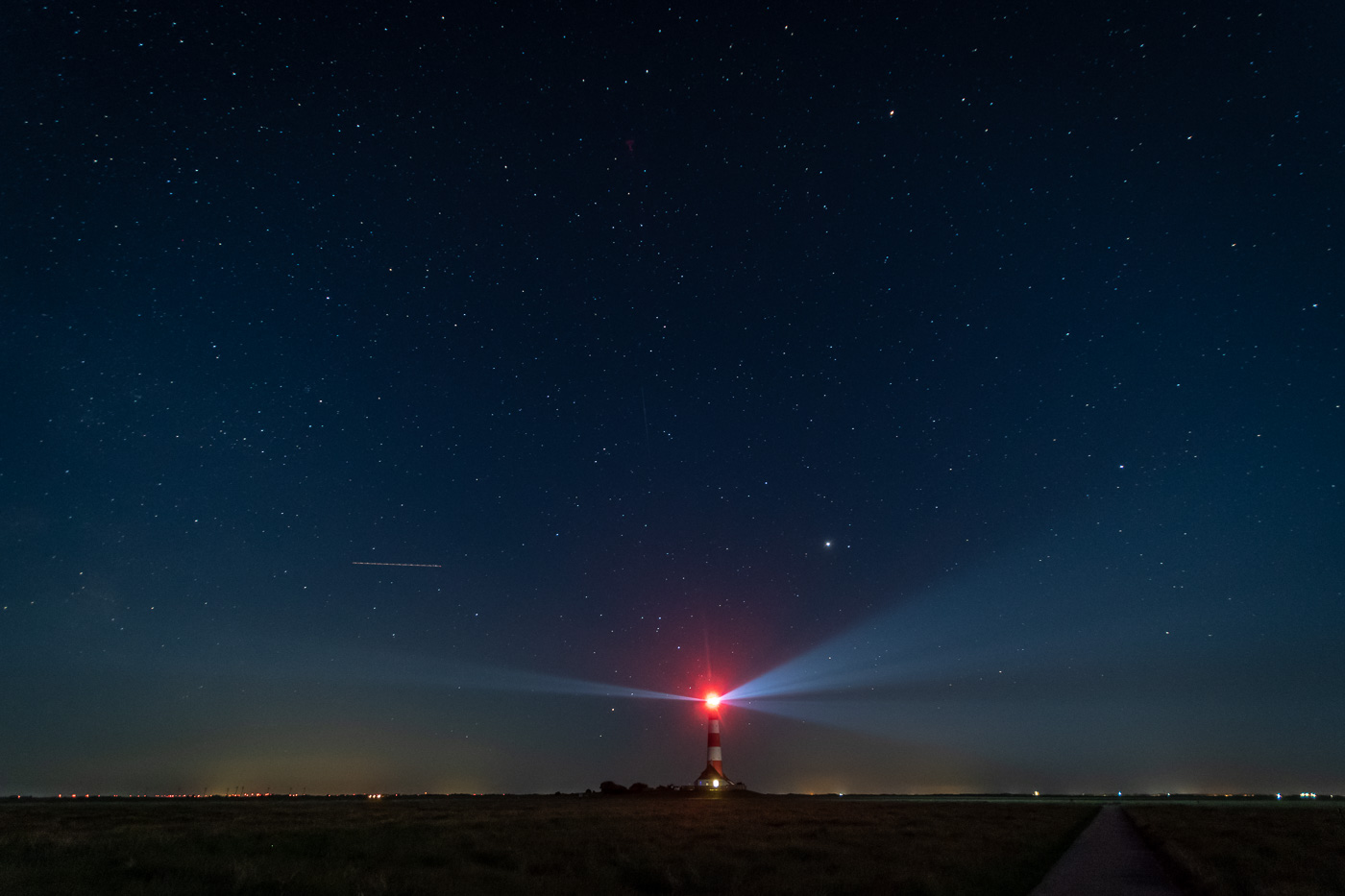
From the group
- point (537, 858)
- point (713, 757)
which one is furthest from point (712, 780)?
point (537, 858)

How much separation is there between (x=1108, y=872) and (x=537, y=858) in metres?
11.8

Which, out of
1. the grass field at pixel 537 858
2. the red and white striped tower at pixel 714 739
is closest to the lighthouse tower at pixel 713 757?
the red and white striped tower at pixel 714 739

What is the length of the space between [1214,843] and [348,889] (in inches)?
846

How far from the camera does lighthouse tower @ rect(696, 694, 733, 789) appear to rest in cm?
6475

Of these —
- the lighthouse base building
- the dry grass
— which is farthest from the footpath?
the lighthouse base building

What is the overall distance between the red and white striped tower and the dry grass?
126ft

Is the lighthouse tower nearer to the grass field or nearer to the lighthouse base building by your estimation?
the lighthouse base building

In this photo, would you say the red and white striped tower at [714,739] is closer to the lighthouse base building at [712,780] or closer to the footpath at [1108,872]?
the lighthouse base building at [712,780]

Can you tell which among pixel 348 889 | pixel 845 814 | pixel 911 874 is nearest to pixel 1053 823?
pixel 845 814

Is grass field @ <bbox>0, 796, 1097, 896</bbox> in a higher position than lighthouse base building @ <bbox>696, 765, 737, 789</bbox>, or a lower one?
higher

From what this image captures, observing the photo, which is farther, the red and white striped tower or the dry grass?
the red and white striped tower

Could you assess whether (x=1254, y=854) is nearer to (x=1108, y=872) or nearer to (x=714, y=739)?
(x=1108, y=872)

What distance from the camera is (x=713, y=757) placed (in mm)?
66500

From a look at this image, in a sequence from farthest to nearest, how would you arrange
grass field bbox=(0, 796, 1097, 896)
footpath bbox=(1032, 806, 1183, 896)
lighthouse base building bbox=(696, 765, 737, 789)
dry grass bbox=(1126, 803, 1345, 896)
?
1. lighthouse base building bbox=(696, 765, 737, 789)
2. grass field bbox=(0, 796, 1097, 896)
3. dry grass bbox=(1126, 803, 1345, 896)
4. footpath bbox=(1032, 806, 1183, 896)
